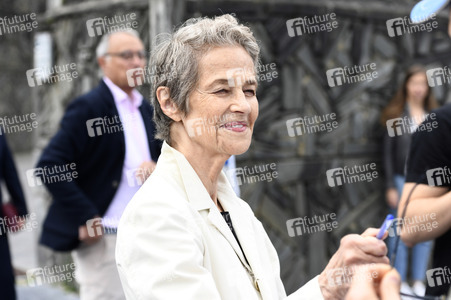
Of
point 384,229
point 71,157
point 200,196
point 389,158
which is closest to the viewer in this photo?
point 384,229

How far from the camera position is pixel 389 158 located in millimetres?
6656

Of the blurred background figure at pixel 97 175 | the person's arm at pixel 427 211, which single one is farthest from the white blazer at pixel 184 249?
the blurred background figure at pixel 97 175

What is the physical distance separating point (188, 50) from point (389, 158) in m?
4.79

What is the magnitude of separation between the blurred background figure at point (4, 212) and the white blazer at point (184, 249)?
8.95ft

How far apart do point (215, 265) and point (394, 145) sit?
483 centimetres

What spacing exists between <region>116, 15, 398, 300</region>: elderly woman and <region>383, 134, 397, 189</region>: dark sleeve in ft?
14.4

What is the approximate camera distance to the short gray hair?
2168 millimetres

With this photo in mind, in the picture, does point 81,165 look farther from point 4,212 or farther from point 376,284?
point 376,284

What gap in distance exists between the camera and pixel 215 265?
2037 mm

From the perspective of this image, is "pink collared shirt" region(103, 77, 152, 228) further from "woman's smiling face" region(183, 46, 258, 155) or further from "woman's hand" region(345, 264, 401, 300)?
"woman's hand" region(345, 264, 401, 300)

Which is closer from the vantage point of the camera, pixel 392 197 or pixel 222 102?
pixel 222 102

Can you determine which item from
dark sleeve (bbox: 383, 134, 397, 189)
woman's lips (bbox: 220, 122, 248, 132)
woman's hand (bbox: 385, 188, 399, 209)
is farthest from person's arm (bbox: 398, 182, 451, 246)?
dark sleeve (bbox: 383, 134, 397, 189)

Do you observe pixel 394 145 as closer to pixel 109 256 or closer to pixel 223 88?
pixel 109 256

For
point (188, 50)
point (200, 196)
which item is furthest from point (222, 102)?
point (200, 196)
